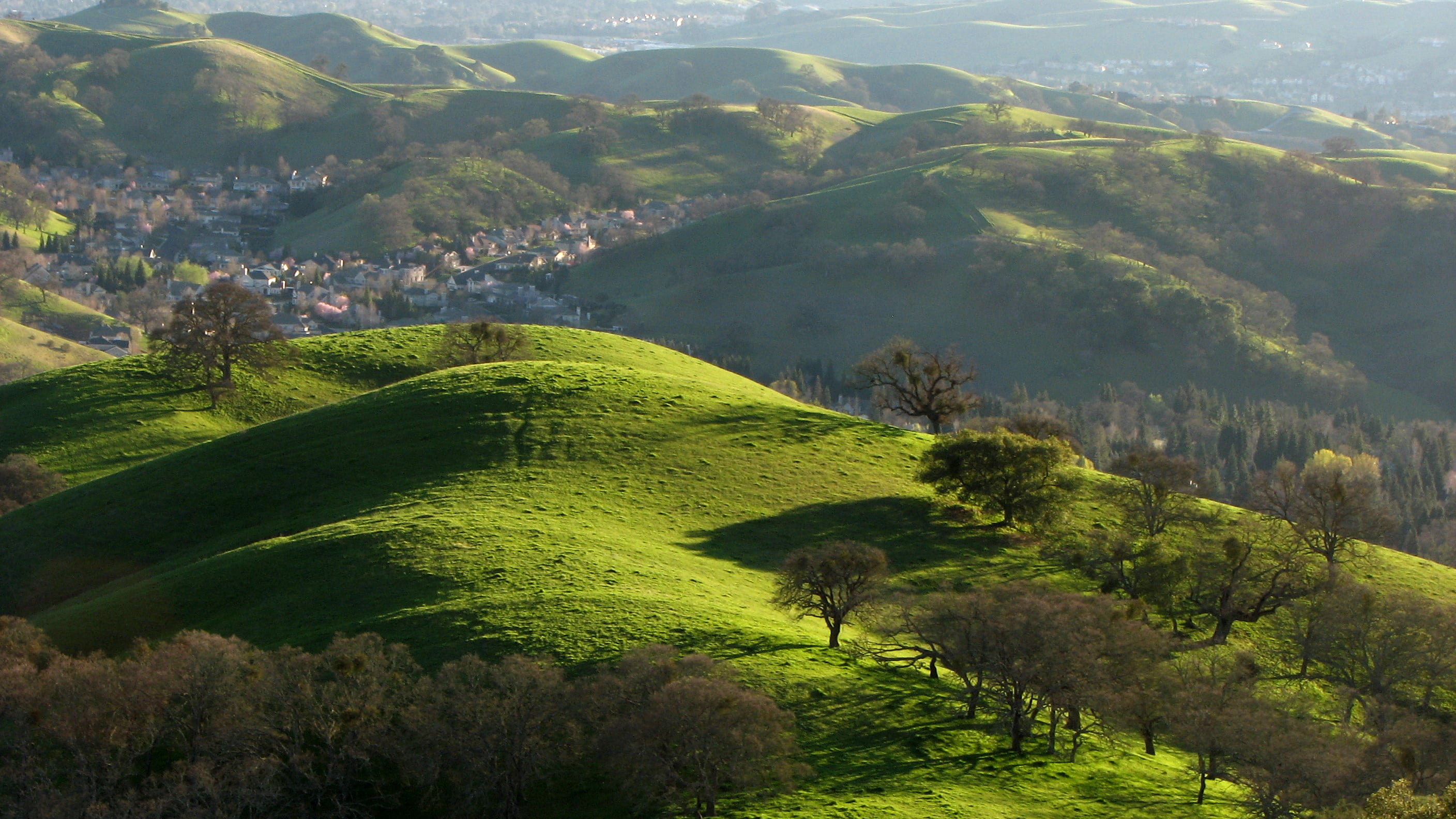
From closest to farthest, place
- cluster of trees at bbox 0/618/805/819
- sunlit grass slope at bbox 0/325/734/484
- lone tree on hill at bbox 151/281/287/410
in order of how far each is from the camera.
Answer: cluster of trees at bbox 0/618/805/819, sunlit grass slope at bbox 0/325/734/484, lone tree on hill at bbox 151/281/287/410

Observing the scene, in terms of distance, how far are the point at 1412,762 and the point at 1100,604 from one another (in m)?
12.1

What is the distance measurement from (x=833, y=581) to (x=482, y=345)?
58966mm

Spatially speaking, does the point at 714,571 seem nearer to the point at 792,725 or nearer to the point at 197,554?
the point at 792,725

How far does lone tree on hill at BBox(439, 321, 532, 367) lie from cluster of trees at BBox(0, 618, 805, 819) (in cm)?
5965

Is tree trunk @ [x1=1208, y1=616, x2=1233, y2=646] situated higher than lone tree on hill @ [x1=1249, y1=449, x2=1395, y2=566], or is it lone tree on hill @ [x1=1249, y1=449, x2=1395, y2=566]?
lone tree on hill @ [x1=1249, y1=449, x2=1395, y2=566]

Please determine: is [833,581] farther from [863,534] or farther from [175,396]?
[175,396]

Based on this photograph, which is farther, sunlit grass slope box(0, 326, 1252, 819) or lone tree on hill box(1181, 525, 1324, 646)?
lone tree on hill box(1181, 525, 1324, 646)

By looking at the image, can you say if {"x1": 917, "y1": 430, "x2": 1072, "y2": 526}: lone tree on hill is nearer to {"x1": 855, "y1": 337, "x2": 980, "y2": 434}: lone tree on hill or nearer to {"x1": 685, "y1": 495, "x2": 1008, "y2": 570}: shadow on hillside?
{"x1": 685, "y1": 495, "x2": 1008, "y2": 570}: shadow on hillside

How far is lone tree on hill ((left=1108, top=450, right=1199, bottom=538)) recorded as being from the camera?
74.0m

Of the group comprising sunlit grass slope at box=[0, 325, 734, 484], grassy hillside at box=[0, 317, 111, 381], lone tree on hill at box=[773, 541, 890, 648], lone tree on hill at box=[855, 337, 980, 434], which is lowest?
grassy hillside at box=[0, 317, 111, 381]

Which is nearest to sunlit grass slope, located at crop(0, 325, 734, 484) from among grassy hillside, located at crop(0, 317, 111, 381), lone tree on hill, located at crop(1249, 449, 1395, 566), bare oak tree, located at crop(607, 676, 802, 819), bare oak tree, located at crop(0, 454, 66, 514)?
bare oak tree, located at crop(0, 454, 66, 514)

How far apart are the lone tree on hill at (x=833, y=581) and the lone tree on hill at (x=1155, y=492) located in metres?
28.7

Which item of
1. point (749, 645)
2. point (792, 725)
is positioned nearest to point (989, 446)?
point (749, 645)

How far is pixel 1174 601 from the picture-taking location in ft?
219
